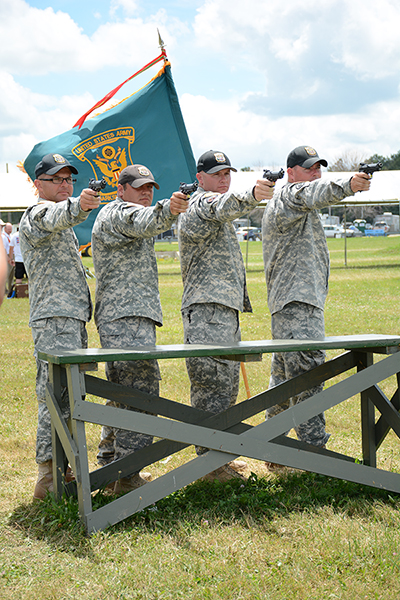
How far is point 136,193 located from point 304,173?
1.27 metres

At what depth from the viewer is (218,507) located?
3.76m

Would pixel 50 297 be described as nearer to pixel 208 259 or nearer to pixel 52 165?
pixel 52 165

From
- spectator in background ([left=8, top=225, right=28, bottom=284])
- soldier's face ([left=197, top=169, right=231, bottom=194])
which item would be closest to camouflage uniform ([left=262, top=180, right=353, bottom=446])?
soldier's face ([left=197, top=169, right=231, bottom=194])

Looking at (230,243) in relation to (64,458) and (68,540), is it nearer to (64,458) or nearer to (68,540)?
(64,458)

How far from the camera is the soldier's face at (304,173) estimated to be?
4453 millimetres

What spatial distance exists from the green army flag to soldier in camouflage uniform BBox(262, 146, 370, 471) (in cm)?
215

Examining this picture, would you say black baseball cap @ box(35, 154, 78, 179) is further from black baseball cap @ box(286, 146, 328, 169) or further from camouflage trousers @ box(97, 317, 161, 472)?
black baseball cap @ box(286, 146, 328, 169)

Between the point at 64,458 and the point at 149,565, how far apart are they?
100 centimetres

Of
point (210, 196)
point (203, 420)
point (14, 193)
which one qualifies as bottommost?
point (203, 420)

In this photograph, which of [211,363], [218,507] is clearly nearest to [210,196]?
[211,363]

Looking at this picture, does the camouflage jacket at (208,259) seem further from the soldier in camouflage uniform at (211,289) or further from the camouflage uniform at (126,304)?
the camouflage uniform at (126,304)

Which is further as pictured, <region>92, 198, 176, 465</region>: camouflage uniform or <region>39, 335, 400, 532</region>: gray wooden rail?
<region>92, 198, 176, 465</region>: camouflage uniform

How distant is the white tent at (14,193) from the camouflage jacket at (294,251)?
52.7ft

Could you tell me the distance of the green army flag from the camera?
6324 millimetres
